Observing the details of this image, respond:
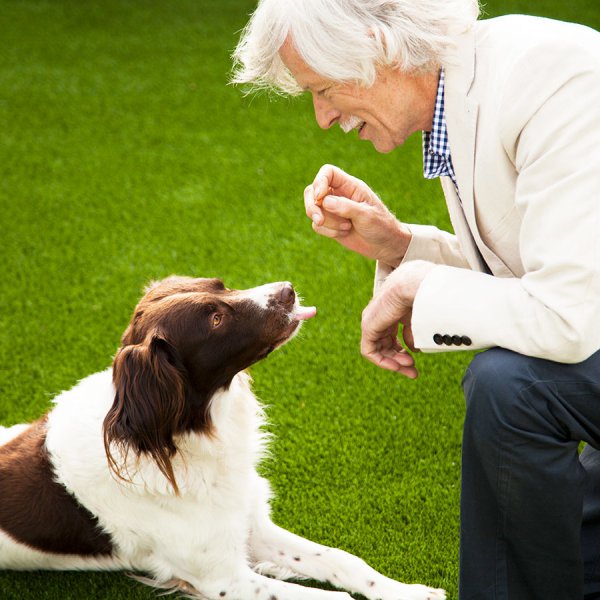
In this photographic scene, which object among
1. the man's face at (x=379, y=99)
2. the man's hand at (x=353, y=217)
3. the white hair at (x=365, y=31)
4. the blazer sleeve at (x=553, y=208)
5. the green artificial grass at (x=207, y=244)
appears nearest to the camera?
the blazer sleeve at (x=553, y=208)

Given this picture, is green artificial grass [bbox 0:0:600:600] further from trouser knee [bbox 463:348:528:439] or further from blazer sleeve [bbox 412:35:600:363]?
blazer sleeve [bbox 412:35:600:363]

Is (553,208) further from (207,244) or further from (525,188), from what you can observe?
(207,244)

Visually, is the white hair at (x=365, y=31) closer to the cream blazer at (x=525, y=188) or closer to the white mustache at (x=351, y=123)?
the cream blazer at (x=525, y=188)

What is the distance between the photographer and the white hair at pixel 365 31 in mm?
1929

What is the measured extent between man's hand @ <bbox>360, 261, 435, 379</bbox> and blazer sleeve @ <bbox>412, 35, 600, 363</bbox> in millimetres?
189

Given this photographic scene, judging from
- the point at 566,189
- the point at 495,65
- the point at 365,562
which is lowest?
the point at 365,562

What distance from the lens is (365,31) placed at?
1934 millimetres

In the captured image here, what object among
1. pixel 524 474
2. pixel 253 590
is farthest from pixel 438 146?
pixel 253 590

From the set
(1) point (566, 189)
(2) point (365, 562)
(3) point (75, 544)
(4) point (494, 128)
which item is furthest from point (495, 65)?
(3) point (75, 544)

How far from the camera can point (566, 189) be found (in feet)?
5.73

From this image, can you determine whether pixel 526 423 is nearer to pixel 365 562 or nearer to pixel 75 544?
pixel 365 562

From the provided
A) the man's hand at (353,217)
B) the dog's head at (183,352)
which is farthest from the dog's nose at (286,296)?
the man's hand at (353,217)

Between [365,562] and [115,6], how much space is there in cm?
621

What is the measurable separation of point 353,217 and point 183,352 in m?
0.57
